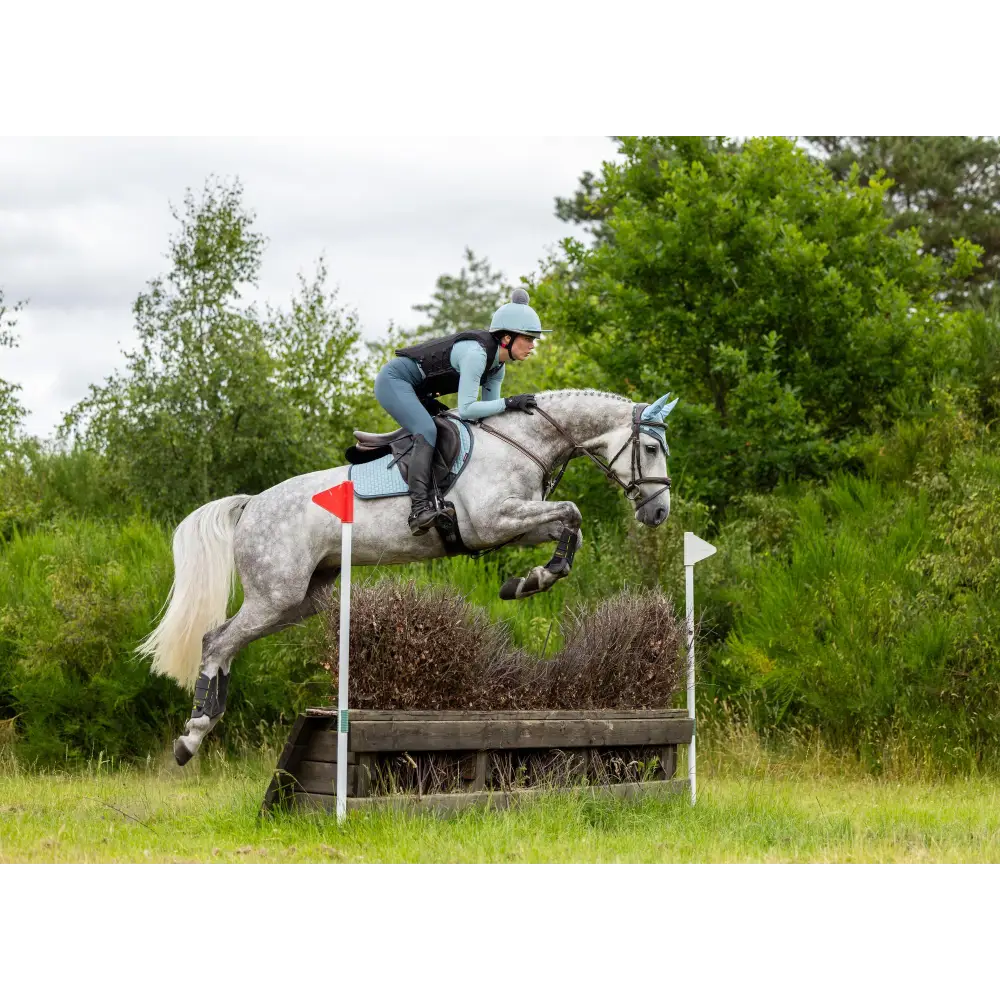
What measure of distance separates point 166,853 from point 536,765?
2.15 m

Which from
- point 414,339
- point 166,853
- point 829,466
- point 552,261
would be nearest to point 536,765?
point 166,853

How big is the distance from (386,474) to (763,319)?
7740 mm

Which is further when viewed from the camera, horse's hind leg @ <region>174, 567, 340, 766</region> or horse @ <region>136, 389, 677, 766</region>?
horse's hind leg @ <region>174, 567, 340, 766</region>

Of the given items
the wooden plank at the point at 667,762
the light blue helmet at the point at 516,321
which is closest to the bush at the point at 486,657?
the wooden plank at the point at 667,762

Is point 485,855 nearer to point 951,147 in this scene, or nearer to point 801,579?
point 801,579

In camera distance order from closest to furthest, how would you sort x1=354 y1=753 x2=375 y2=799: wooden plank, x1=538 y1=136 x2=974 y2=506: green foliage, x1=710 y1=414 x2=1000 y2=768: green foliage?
x1=354 y1=753 x2=375 y2=799: wooden plank
x1=710 y1=414 x2=1000 y2=768: green foliage
x1=538 y1=136 x2=974 y2=506: green foliage

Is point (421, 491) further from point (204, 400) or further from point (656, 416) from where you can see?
point (204, 400)

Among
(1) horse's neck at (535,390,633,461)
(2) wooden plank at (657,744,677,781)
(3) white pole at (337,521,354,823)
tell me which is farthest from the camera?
(2) wooden plank at (657,744,677,781)

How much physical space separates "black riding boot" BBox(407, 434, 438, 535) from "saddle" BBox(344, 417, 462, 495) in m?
0.06

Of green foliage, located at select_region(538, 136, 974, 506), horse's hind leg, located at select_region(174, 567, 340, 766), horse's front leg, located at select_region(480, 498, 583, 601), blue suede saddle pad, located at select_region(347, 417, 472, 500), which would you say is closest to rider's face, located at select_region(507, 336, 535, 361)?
blue suede saddle pad, located at select_region(347, 417, 472, 500)

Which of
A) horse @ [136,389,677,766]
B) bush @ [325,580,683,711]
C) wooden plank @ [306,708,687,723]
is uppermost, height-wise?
horse @ [136,389,677,766]

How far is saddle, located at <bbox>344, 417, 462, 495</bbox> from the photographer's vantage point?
675 centimetres

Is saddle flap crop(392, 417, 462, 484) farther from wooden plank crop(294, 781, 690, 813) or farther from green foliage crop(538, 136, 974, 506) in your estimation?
green foliage crop(538, 136, 974, 506)

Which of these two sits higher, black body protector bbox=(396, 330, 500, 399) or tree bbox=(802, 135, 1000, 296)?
tree bbox=(802, 135, 1000, 296)
